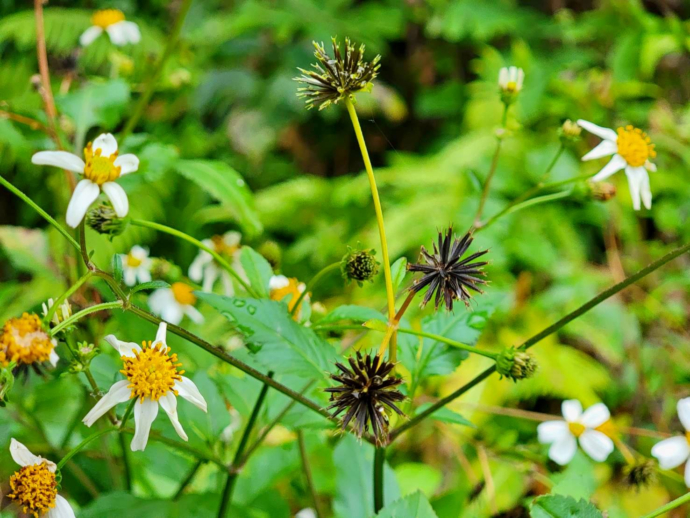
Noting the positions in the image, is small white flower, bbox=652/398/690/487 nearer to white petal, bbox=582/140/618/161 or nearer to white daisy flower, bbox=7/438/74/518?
white petal, bbox=582/140/618/161

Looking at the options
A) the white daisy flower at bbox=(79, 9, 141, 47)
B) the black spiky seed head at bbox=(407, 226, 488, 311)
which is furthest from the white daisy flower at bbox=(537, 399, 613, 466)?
the white daisy flower at bbox=(79, 9, 141, 47)

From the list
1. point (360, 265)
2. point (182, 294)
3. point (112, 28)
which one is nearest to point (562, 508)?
point (360, 265)

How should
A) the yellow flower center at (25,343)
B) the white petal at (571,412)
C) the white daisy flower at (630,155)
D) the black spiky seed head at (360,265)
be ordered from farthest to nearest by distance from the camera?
the white petal at (571,412), the white daisy flower at (630,155), the black spiky seed head at (360,265), the yellow flower center at (25,343)

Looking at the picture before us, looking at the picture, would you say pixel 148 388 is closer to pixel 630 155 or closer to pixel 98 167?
pixel 98 167

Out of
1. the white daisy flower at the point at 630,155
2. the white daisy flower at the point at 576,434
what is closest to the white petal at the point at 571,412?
the white daisy flower at the point at 576,434

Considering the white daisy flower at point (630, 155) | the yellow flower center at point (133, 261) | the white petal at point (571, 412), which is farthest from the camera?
the yellow flower center at point (133, 261)

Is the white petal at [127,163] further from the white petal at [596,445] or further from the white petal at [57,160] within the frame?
the white petal at [596,445]

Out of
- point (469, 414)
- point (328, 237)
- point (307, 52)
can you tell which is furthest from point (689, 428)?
point (307, 52)

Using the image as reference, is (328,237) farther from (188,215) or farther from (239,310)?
(239,310)
